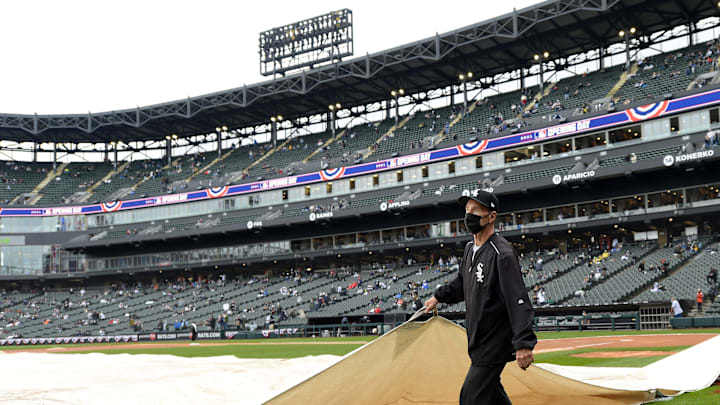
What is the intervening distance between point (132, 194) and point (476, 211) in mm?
72110

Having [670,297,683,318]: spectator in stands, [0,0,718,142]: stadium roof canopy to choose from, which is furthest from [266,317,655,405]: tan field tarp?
[0,0,718,142]: stadium roof canopy

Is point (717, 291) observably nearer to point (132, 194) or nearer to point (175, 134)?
point (132, 194)

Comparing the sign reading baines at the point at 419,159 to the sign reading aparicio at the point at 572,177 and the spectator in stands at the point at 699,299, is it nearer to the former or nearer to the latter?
the sign reading aparicio at the point at 572,177

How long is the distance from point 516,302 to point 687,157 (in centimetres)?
3933

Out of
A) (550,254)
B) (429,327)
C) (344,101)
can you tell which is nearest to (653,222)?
(550,254)

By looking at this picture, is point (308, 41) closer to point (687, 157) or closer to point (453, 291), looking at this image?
point (687, 157)

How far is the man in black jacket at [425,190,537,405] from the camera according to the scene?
17.2 ft

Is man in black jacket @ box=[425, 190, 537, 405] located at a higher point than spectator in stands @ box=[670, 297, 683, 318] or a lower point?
higher

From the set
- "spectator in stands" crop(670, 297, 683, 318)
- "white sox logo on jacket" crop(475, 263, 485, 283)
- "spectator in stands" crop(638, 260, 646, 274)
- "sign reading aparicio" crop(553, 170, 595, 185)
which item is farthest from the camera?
"sign reading aparicio" crop(553, 170, 595, 185)

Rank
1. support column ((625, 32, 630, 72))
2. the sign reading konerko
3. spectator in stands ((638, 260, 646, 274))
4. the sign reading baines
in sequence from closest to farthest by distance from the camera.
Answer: spectator in stands ((638, 260, 646, 274)) → the sign reading konerko → the sign reading baines → support column ((625, 32, 630, 72))

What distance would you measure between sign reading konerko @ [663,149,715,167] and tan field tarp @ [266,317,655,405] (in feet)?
117

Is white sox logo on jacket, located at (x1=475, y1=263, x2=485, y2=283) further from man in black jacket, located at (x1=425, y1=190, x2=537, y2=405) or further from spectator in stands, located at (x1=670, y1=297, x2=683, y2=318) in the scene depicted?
spectator in stands, located at (x1=670, y1=297, x2=683, y2=318)

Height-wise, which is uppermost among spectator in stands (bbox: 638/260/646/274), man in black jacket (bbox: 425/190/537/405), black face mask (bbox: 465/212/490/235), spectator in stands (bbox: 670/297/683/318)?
black face mask (bbox: 465/212/490/235)

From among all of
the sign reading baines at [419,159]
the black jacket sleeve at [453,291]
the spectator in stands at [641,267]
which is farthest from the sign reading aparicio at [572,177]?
the black jacket sleeve at [453,291]
